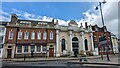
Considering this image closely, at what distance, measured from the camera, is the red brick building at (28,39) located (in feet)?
108

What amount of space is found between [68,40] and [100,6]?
64.4 ft

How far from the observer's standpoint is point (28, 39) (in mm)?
34562

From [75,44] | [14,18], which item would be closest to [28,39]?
[14,18]

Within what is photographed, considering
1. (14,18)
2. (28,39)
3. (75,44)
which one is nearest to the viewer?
(28,39)

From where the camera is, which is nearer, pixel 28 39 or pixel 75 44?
pixel 28 39

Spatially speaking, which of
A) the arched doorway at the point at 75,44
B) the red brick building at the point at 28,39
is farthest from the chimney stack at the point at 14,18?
the arched doorway at the point at 75,44

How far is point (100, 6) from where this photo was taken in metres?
20.2

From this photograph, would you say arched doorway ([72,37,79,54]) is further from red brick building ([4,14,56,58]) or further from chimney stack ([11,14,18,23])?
chimney stack ([11,14,18,23])

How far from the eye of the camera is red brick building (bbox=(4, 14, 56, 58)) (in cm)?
3288

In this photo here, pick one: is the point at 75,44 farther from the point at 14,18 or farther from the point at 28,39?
the point at 14,18

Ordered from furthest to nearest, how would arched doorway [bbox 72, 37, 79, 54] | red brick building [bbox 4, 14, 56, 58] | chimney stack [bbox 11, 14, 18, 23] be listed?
arched doorway [bbox 72, 37, 79, 54] → chimney stack [bbox 11, 14, 18, 23] → red brick building [bbox 4, 14, 56, 58]

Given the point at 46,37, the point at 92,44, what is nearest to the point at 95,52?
the point at 92,44

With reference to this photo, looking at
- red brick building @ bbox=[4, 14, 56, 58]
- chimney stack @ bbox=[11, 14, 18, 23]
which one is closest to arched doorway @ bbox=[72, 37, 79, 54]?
red brick building @ bbox=[4, 14, 56, 58]

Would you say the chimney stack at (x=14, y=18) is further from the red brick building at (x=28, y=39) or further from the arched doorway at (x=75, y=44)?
the arched doorway at (x=75, y=44)
